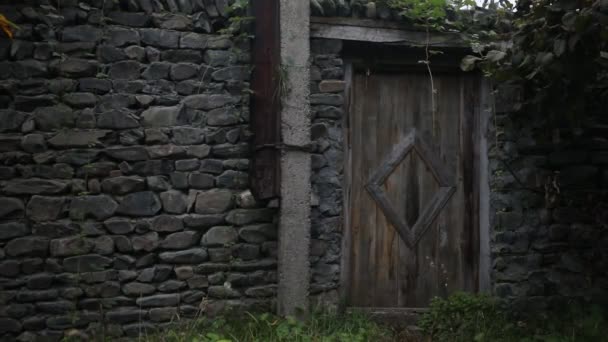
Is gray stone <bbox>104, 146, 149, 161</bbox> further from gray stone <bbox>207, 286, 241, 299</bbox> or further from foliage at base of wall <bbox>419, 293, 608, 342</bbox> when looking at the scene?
foliage at base of wall <bbox>419, 293, 608, 342</bbox>

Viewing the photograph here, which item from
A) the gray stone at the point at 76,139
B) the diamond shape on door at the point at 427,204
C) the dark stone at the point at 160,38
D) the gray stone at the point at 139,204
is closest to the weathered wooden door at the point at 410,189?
the diamond shape on door at the point at 427,204

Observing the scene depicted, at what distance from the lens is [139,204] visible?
4414 mm

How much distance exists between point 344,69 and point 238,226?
5.06 feet

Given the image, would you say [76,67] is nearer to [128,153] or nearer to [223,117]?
[128,153]

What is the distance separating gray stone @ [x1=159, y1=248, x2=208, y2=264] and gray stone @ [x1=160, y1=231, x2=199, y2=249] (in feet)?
0.14

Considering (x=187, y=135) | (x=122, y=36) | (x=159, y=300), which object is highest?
(x=122, y=36)

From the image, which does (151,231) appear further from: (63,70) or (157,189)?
(63,70)

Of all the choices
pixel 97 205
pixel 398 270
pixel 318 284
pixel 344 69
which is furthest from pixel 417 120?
pixel 97 205

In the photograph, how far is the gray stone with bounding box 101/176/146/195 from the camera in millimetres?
4375

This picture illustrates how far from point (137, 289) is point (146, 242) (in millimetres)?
341

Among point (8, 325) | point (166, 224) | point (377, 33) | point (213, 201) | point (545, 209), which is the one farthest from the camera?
point (545, 209)

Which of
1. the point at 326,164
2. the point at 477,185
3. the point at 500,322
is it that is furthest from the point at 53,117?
the point at 500,322

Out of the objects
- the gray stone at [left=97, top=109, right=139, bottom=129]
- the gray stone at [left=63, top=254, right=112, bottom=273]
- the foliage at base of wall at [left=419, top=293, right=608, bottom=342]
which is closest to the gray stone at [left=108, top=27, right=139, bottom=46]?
the gray stone at [left=97, top=109, right=139, bottom=129]

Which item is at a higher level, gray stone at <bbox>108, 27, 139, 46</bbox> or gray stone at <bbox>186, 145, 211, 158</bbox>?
gray stone at <bbox>108, 27, 139, 46</bbox>
